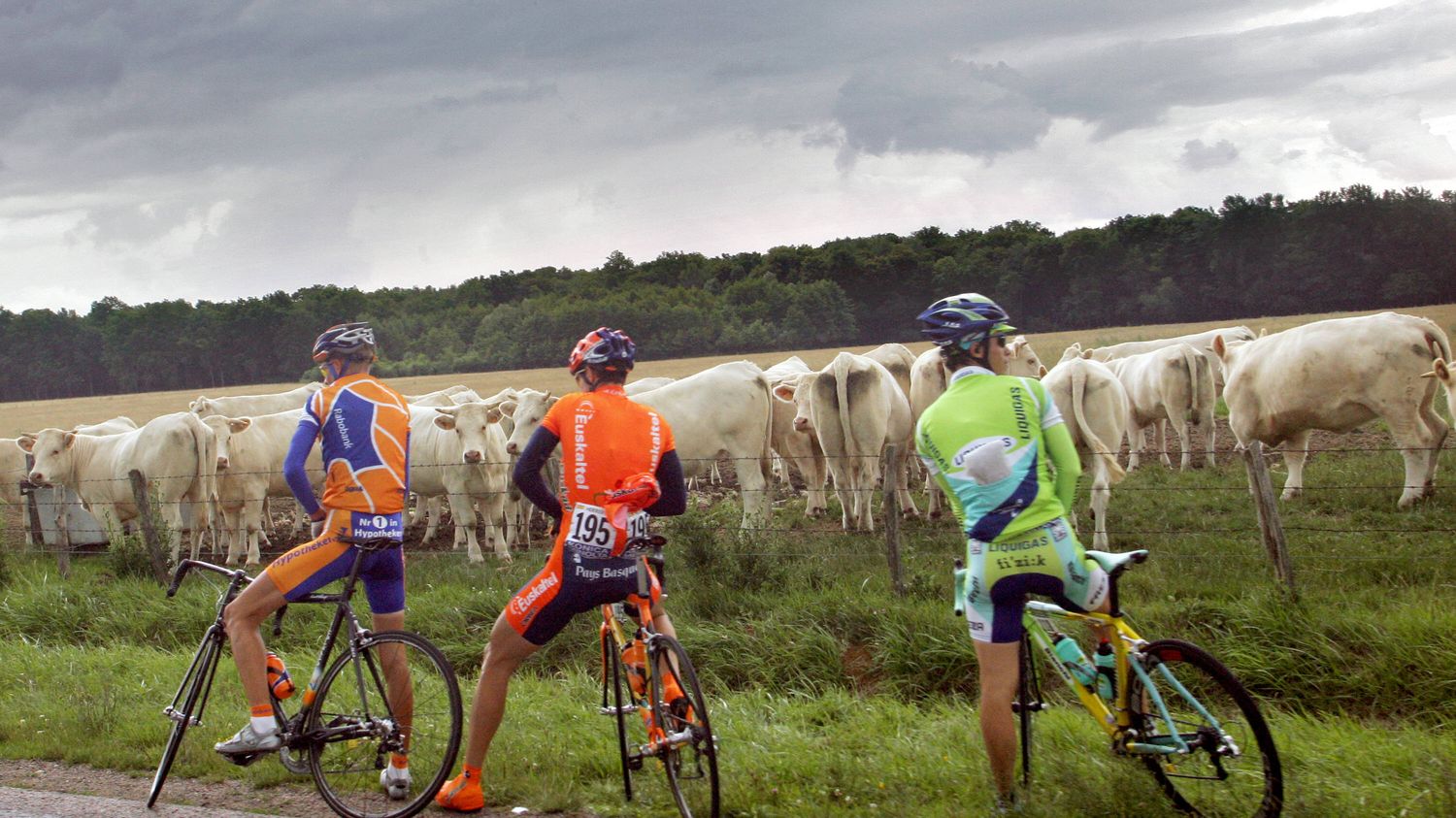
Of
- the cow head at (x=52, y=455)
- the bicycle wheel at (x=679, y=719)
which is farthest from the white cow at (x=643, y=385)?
the bicycle wheel at (x=679, y=719)

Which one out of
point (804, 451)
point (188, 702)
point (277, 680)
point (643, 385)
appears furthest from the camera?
point (643, 385)

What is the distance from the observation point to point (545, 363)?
62.9 metres

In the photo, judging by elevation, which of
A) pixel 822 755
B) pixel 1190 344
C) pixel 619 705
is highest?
pixel 1190 344

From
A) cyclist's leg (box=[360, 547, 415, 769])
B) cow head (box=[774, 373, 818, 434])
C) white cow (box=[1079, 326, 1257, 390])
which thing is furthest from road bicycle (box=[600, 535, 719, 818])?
white cow (box=[1079, 326, 1257, 390])

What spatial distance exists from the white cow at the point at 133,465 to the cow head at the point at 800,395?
7.72 m

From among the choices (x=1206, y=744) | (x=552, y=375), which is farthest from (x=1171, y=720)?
(x=552, y=375)

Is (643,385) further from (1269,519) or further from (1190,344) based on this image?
(1269,519)

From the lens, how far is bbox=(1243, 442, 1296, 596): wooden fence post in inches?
307

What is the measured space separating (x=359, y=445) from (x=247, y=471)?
38.1ft

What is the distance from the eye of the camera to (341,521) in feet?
17.7

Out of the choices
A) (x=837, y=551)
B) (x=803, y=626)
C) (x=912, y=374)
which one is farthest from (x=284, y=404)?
(x=803, y=626)

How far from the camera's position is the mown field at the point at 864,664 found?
200 inches

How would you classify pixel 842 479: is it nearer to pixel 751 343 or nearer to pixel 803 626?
pixel 803 626

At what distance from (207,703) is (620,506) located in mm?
4442
